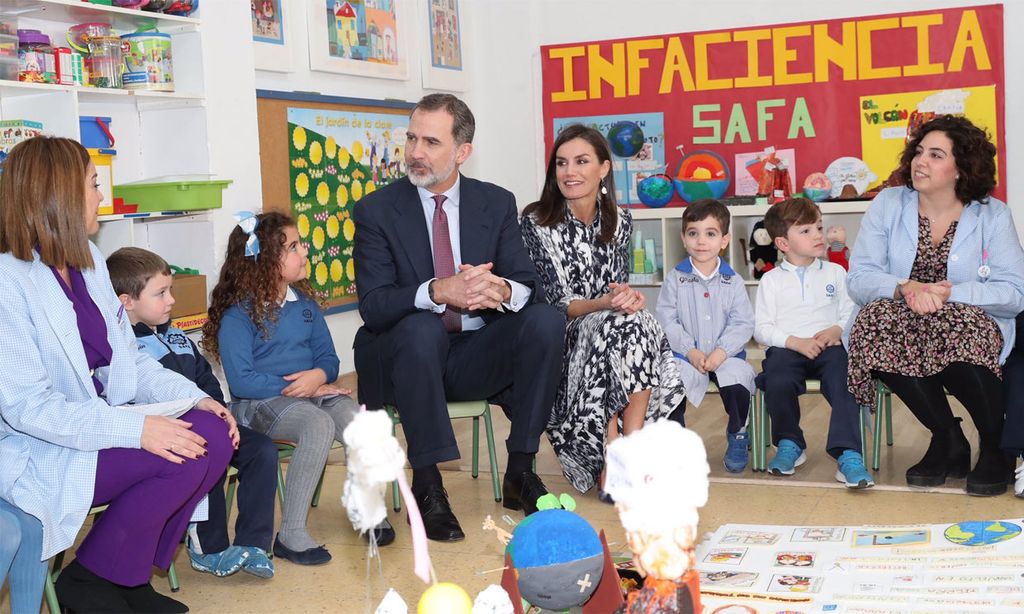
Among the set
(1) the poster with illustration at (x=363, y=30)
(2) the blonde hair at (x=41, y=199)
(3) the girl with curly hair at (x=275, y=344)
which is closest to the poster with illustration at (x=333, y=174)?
→ (1) the poster with illustration at (x=363, y=30)

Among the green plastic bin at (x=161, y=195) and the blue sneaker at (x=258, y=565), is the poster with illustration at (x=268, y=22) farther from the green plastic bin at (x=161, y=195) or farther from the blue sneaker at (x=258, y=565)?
the blue sneaker at (x=258, y=565)

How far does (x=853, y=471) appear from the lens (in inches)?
122

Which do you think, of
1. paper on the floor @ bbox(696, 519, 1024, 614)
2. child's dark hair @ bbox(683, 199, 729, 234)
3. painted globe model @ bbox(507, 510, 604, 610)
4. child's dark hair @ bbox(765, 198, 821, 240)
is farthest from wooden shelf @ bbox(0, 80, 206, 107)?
paper on the floor @ bbox(696, 519, 1024, 614)

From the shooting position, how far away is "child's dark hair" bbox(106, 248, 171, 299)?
2701 millimetres

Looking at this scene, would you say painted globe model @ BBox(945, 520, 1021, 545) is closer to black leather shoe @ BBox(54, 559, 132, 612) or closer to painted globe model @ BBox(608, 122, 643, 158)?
black leather shoe @ BBox(54, 559, 132, 612)

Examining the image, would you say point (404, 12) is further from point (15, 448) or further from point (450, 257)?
point (15, 448)

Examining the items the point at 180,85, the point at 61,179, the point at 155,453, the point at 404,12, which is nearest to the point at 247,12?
the point at 180,85

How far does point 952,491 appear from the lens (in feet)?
10.0

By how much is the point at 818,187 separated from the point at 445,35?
2.28 m

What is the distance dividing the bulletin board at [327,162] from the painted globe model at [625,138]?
4.06 feet

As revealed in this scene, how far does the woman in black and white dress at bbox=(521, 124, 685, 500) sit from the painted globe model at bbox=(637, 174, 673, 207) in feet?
8.71

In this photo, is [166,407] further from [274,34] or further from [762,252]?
[762,252]

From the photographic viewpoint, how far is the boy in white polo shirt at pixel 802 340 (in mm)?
3227

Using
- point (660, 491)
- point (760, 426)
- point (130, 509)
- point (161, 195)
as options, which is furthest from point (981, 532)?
point (161, 195)
